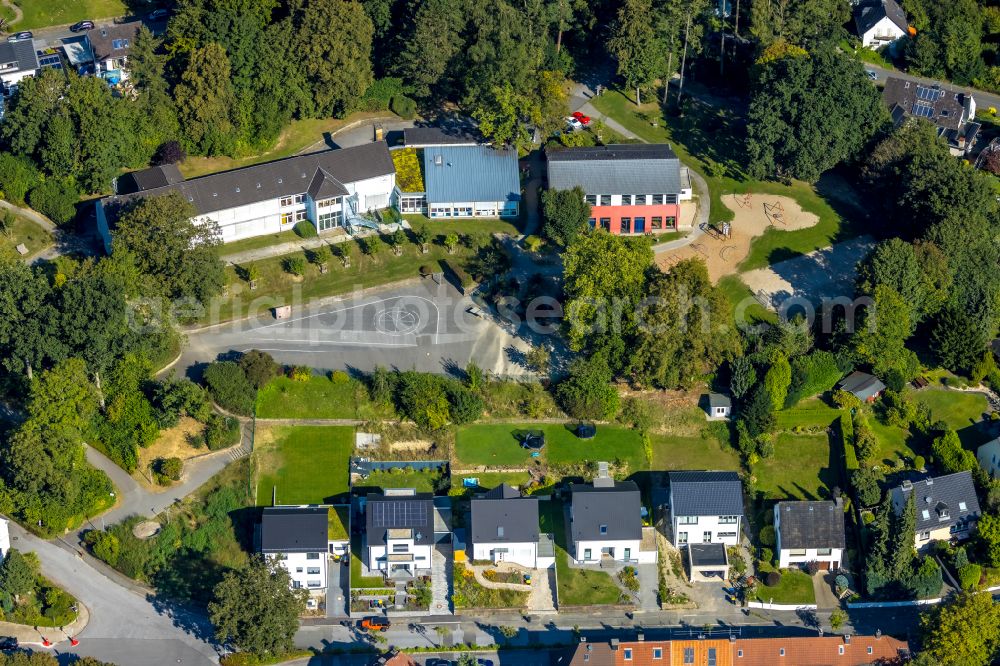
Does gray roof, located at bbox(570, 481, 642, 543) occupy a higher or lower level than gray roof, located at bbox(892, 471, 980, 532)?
higher

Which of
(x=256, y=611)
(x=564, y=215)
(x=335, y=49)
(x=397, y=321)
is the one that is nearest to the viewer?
(x=256, y=611)

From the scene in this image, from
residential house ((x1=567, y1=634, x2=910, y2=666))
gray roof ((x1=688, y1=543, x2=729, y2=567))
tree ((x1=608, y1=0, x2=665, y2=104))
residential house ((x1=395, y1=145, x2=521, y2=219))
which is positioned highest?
tree ((x1=608, y1=0, x2=665, y2=104))

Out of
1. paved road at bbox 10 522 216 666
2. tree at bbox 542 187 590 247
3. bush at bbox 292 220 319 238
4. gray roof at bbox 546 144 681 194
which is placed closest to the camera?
paved road at bbox 10 522 216 666

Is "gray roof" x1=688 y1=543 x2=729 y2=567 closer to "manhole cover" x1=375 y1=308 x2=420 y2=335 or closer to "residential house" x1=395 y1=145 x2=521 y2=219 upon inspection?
"manhole cover" x1=375 y1=308 x2=420 y2=335

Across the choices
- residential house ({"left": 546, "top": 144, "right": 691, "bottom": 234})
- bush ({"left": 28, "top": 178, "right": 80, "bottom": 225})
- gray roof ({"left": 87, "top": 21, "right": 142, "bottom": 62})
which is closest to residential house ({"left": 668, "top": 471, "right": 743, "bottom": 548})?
residential house ({"left": 546, "top": 144, "right": 691, "bottom": 234})

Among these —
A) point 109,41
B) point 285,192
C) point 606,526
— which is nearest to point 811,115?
point 606,526

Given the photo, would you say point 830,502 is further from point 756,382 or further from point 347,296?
point 347,296

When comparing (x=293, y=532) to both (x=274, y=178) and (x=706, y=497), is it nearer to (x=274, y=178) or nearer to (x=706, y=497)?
(x=706, y=497)
